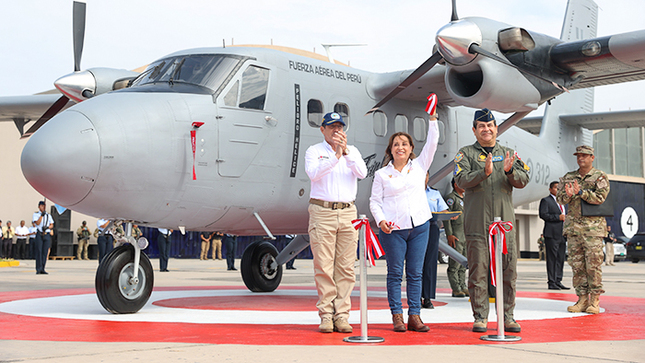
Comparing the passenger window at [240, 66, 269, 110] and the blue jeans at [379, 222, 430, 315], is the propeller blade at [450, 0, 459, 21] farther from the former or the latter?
the blue jeans at [379, 222, 430, 315]

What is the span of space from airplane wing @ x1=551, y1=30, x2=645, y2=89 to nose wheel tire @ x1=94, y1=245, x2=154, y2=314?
6.21m

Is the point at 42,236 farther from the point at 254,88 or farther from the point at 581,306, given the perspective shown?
the point at 581,306

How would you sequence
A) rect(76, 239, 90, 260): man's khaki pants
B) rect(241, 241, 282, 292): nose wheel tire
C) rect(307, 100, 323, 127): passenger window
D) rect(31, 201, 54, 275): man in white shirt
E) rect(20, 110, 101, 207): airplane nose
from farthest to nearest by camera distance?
rect(76, 239, 90, 260): man's khaki pants
rect(31, 201, 54, 275): man in white shirt
rect(241, 241, 282, 292): nose wheel tire
rect(307, 100, 323, 127): passenger window
rect(20, 110, 101, 207): airplane nose

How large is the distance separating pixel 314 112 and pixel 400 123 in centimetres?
180

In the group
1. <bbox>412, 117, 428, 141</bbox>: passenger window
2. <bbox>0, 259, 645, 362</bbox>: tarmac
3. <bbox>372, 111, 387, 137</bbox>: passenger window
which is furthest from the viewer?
<bbox>412, 117, 428, 141</bbox>: passenger window

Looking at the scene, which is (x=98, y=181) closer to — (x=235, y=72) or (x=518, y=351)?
(x=235, y=72)

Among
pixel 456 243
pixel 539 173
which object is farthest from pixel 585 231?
pixel 539 173

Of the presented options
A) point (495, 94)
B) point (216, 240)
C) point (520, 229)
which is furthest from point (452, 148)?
point (520, 229)

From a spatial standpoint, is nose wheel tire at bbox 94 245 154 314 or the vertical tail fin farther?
the vertical tail fin

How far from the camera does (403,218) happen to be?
5609 millimetres

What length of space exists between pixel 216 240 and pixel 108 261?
2520 centimetres

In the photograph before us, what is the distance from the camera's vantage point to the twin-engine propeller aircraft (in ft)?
21.2

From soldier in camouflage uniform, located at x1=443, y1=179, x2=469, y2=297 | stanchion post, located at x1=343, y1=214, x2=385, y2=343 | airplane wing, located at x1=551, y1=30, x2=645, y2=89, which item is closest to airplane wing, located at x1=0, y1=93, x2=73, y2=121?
soldier in camouflage uniform, located at x1=443, y1=179, x2=469, y2=297

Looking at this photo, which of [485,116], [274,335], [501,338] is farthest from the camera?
[485,116]
